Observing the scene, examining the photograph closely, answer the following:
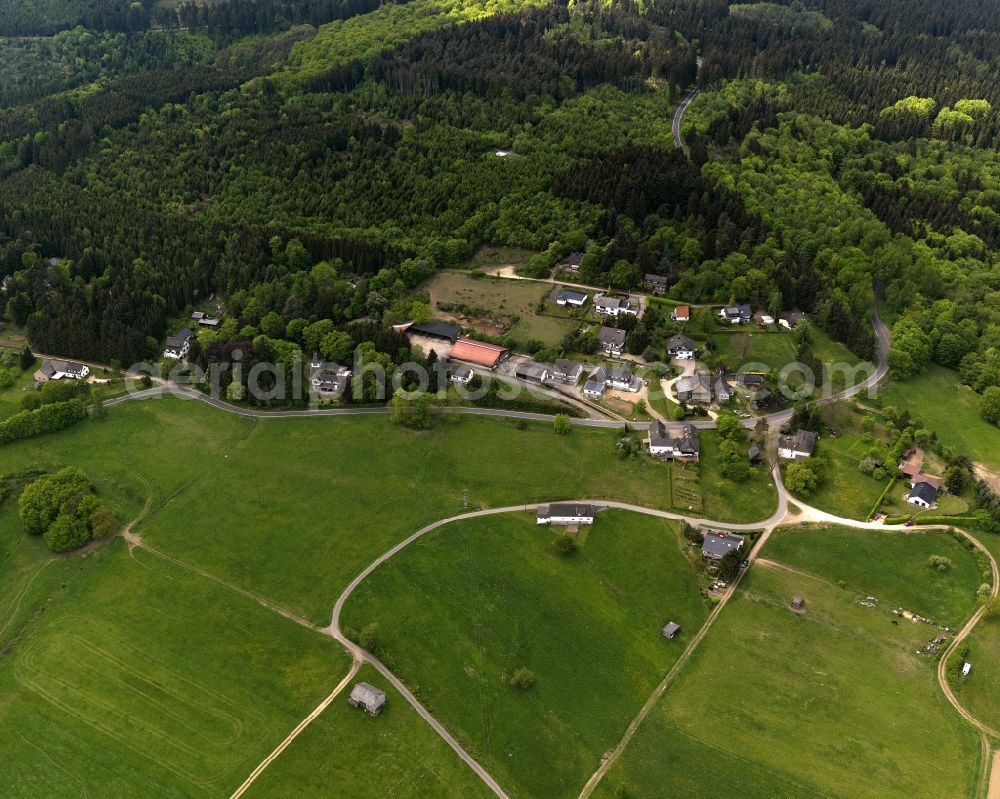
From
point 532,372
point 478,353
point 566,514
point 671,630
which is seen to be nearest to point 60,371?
point 478,353

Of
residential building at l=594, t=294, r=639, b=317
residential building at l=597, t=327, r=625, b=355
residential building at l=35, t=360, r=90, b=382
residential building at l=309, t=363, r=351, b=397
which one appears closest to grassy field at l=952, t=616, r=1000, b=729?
residential building at l=597, t=327, r=625, b=355

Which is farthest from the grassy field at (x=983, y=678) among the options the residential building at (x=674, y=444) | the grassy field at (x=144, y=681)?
the grassy field at (x=144, y=681)

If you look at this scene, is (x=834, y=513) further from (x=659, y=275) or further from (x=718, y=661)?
(x=659, y=275)

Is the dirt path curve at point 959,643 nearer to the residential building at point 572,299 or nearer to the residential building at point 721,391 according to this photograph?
the residential building at point 721,391

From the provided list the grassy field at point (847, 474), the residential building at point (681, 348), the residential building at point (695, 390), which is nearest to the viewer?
the grassy field at point (847, 474)

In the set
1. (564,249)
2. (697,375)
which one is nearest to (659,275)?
(564,249)

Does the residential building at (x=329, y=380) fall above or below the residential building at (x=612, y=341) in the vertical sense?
below

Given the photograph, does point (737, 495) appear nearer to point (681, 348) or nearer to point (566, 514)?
point (566, 514)
